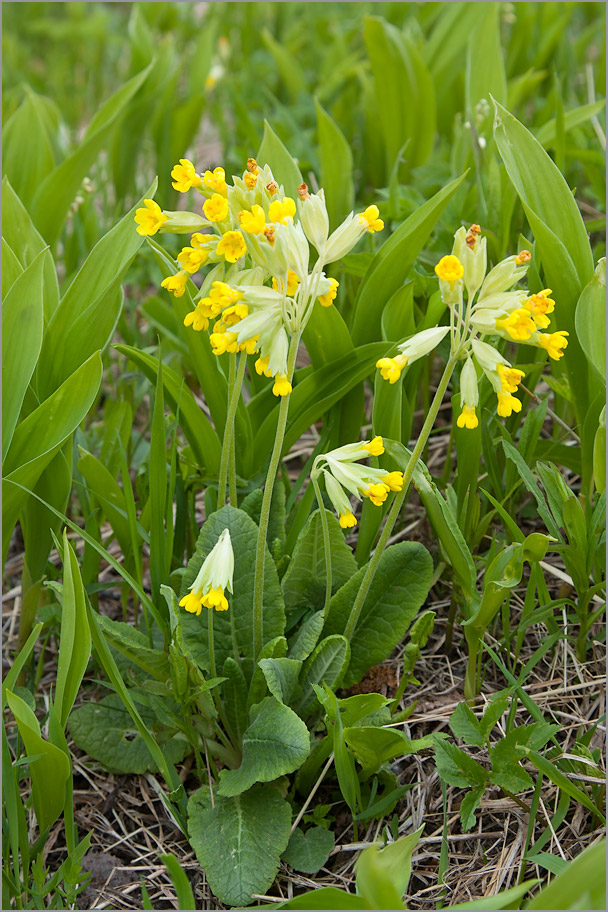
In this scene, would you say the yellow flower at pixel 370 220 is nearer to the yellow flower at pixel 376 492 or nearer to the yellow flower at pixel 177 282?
the yellow flower at pixel 177 282

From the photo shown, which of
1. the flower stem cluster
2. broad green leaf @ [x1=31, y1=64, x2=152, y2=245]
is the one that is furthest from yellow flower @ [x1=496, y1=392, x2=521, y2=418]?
broad green leaf @ [x1=31, y1=64, x2=152, y2=245]

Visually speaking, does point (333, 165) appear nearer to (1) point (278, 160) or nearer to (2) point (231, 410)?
(1) point (278, 160)

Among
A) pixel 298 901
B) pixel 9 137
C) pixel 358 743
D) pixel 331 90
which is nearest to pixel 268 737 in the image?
pixel 358 743

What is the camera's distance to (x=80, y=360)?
1774 mm

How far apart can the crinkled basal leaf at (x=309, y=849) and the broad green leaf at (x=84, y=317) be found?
1042mm

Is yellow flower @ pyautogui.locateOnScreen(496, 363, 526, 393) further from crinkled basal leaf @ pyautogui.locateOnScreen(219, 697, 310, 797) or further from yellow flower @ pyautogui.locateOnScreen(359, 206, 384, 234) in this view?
crinkled basal leaf @ pyautogui.locateOnScreen(219, 697, 310, 797)

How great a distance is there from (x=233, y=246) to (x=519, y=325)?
463mm

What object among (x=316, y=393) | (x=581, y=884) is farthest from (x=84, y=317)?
(x=581, y=884)

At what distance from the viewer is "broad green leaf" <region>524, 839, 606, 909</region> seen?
1146mm

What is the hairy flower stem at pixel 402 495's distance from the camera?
1.34 meters

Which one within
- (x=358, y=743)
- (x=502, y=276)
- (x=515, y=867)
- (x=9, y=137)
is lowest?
(x=515, y=867)

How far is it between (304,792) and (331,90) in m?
2.82

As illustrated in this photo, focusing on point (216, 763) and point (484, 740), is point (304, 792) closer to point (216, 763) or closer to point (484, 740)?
point (216, 763)

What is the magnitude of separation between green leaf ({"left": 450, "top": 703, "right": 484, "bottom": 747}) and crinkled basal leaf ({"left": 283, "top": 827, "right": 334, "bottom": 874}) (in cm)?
31
